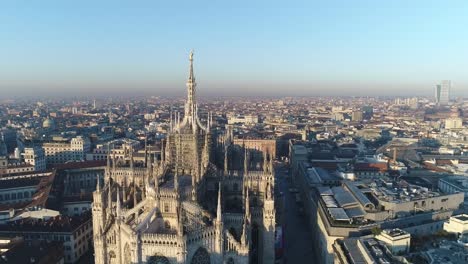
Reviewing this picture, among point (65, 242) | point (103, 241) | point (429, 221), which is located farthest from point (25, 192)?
point (429, 221)

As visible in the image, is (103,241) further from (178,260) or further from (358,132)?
(358,132)

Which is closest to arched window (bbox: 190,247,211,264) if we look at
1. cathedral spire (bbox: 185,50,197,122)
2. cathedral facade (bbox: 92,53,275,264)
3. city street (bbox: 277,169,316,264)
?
cathedral facade (bbox: 92,53,275,264)

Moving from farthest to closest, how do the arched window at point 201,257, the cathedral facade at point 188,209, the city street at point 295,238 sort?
the city street at point 295,238 → the arched window at point 201,257 → the cathedral facade at point 188,209

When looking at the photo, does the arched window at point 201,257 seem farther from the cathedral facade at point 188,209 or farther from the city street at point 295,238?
the city street at point 295,238

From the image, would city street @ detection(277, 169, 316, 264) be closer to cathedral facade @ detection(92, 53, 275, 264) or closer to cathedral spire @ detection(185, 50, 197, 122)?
cathedral facade @ detection(92, 53, 275, 264)

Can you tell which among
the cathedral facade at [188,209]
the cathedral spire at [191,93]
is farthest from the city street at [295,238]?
the cathedral spire at [191,93]
